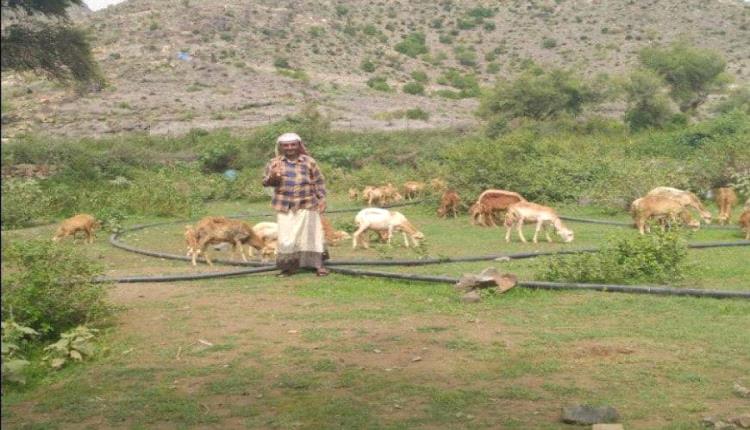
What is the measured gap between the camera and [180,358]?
25.5ft

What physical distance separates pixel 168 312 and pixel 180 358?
211 cm

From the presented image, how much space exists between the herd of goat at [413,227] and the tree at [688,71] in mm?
29797

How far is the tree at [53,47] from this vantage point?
17.0m

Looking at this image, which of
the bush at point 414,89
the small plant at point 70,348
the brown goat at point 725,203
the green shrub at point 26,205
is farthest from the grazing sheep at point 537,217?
the bush at point 414,89

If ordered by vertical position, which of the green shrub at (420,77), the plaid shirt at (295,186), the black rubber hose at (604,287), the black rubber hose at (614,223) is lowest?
the black rubber hose at (604,287)

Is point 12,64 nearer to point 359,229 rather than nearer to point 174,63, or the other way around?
point 359,229

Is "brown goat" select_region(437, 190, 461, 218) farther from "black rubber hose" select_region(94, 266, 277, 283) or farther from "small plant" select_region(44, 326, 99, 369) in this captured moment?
"small plant" select_region(44, 326, 99, 369)

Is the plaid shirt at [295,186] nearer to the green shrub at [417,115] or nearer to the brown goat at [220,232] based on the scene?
the brown goat at [220,232]

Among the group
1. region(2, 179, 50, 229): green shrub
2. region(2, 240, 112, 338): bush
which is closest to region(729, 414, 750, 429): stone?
region(2, 240, 112, 338): bush

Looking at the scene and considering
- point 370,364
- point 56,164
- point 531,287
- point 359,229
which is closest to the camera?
point 370,364

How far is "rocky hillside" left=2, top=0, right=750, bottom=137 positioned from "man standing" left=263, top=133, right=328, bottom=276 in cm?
3265

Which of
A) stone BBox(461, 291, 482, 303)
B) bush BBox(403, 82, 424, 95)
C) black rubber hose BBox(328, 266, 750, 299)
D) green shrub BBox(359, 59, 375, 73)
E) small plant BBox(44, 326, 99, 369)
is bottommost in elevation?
small plant BBox(44, 326, 99, 369)

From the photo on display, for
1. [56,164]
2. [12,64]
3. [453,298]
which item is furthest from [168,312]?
[56,164]

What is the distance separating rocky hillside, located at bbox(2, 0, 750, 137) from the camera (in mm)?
49062
